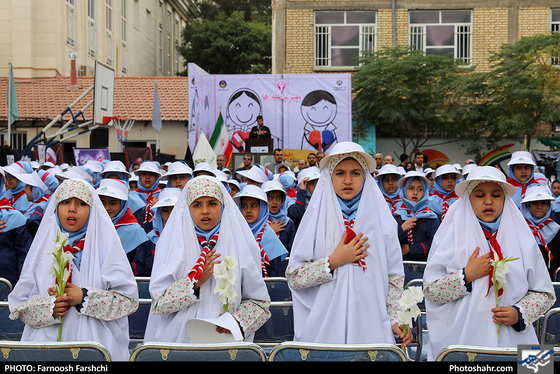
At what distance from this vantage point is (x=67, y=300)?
128 inches

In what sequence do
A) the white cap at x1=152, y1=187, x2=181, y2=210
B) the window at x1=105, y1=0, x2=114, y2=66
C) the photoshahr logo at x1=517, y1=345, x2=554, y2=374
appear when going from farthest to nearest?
the window at x1=105, y1=0, x2=114, y2=66 < the white cap at x1=152, y1=187, x2=181, y2=210 < the photoshahr logo at x1=517, y1=345, x2=554, y2=374

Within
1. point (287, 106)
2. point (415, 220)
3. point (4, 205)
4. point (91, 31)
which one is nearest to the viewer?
point (415, 220)

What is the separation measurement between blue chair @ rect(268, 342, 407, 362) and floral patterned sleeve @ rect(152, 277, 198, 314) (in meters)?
0.74

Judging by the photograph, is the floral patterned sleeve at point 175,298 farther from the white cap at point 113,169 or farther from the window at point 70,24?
the window at point 70,24

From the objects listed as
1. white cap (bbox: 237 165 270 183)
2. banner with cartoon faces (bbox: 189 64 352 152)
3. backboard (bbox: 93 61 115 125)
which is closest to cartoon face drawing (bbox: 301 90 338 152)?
banner with cartoon faces (bbox: 189 64 352 152)

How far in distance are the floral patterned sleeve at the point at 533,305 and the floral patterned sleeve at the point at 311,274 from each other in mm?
987

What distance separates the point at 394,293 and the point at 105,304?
155 cm

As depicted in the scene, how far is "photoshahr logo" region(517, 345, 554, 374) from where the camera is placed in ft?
8.04

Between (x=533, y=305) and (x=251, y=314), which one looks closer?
(x=533, y=305)

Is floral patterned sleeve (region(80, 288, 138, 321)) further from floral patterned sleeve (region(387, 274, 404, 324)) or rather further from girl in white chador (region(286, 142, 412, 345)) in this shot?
floral patterned sleeve (region(387, 274, 404, 324))

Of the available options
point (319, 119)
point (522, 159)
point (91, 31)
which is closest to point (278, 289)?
point (522, 159)

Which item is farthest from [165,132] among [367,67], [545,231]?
[545,231]

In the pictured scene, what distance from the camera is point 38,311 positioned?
3.28 meters

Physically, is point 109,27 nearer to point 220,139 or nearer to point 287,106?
point 287,106
